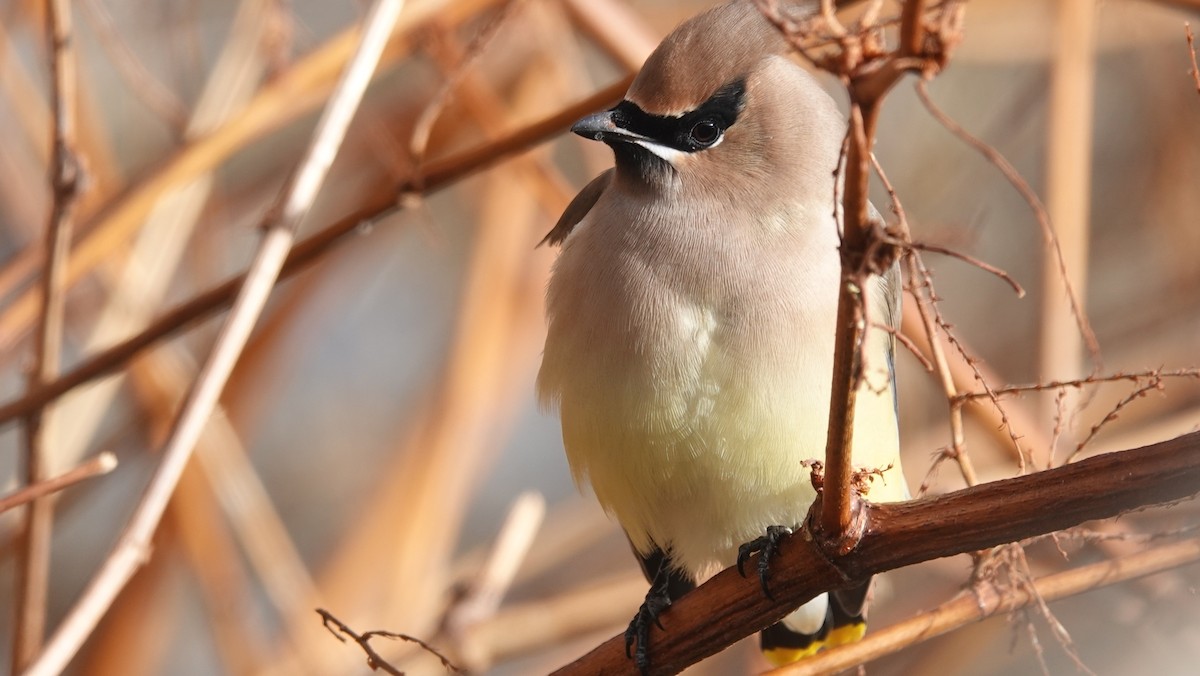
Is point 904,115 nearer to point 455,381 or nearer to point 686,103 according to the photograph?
point 455,381

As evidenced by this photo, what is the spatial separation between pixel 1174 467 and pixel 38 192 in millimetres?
3661

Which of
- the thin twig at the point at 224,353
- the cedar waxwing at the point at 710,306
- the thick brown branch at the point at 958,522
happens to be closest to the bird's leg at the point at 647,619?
the cedar waxwing at the point at 710,306

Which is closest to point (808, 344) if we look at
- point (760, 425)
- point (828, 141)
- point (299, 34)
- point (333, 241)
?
point (760, 425)

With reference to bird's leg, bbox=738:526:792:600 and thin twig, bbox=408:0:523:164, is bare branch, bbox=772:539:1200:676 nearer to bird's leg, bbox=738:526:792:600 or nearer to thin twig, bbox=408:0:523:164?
bird's leg, bbox=738:526:792:600

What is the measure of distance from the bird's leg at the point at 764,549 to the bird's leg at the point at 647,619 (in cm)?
17

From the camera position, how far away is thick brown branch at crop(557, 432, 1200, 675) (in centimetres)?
155

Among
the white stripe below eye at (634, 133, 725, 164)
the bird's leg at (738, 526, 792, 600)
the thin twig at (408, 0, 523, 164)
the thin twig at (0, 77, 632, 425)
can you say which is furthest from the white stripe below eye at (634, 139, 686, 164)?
the bird's leg at (738, 526, 792, 600)

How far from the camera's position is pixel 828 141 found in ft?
8.80

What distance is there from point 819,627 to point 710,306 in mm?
939

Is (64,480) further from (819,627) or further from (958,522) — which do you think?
(819,627)

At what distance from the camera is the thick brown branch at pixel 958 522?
155 centimetres

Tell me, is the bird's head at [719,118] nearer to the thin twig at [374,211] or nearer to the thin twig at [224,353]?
the thin twig at [374,211]

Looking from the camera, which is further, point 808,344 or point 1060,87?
point 1060,87

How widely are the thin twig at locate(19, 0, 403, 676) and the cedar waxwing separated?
39 cm
